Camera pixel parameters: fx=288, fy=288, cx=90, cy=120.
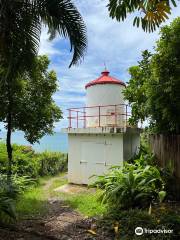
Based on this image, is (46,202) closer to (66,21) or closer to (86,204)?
(86,204)

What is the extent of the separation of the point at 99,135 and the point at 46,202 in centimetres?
453

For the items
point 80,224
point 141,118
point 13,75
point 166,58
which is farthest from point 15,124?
point 166,58

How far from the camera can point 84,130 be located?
1450 centimetres

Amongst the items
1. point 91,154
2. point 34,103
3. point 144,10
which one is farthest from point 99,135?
point 144,10

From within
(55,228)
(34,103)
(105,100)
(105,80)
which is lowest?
(55,228)

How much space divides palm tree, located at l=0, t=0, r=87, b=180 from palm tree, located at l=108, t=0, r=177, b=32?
14.3 ft

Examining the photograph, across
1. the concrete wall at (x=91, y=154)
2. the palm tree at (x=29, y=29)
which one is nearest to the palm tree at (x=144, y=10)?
Answer: the palm tree at (x=29, y=29)

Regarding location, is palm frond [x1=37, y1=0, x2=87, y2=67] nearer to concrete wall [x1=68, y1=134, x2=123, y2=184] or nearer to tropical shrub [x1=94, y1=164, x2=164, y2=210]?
tropical shrub [x1=94, y1=164, x2=164, y2=210]

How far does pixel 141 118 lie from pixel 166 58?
3174 millimetres

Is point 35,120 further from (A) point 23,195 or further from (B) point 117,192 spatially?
(B) point 117,192

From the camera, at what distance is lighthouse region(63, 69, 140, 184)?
13.9 m

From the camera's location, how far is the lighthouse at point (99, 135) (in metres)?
13.9

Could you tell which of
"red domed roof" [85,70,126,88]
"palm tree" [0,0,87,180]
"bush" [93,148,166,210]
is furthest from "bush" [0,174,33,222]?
"red domed roof" [85,70,126,88]

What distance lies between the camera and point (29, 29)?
8.22 metres
